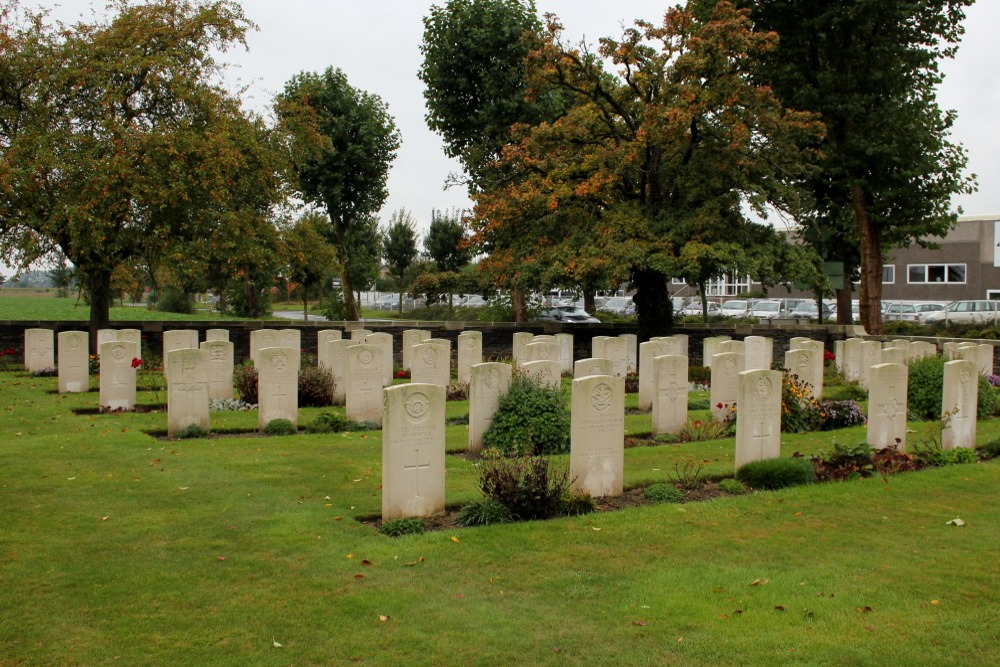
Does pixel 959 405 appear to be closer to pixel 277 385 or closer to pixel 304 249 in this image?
pixel 277 385

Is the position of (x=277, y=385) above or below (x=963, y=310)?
below

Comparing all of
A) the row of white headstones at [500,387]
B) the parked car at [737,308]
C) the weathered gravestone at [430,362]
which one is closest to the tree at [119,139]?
the row of white headstones at [500,387]

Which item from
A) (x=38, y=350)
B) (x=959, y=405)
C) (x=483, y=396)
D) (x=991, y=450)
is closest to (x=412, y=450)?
(x=483, y=396)

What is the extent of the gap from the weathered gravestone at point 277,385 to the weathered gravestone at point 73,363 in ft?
18.8

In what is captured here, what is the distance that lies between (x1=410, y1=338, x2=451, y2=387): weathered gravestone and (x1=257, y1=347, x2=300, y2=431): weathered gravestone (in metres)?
2.60

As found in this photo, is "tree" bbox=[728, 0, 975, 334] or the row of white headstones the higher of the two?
"tree" bbox=[728, 0, 975, 334]

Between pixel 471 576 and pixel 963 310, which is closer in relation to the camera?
pixel 471 576

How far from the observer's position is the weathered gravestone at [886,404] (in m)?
10.9

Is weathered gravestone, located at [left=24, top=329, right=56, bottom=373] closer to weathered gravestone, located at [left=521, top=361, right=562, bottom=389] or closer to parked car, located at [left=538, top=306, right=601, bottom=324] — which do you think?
weathered gravestone, located at [left=521, top=361, right=562, bottom=389]

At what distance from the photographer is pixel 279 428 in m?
12.5

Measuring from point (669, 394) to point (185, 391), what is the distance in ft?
22.5

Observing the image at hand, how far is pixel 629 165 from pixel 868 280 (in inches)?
328

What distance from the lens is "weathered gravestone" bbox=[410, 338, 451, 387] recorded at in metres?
15.3

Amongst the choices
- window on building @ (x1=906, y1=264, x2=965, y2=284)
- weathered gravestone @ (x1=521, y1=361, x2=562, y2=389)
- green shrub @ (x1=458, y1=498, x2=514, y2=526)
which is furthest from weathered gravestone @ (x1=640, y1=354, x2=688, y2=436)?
window on building @ (x1=906, y1=264, x2=965, y2=284)
